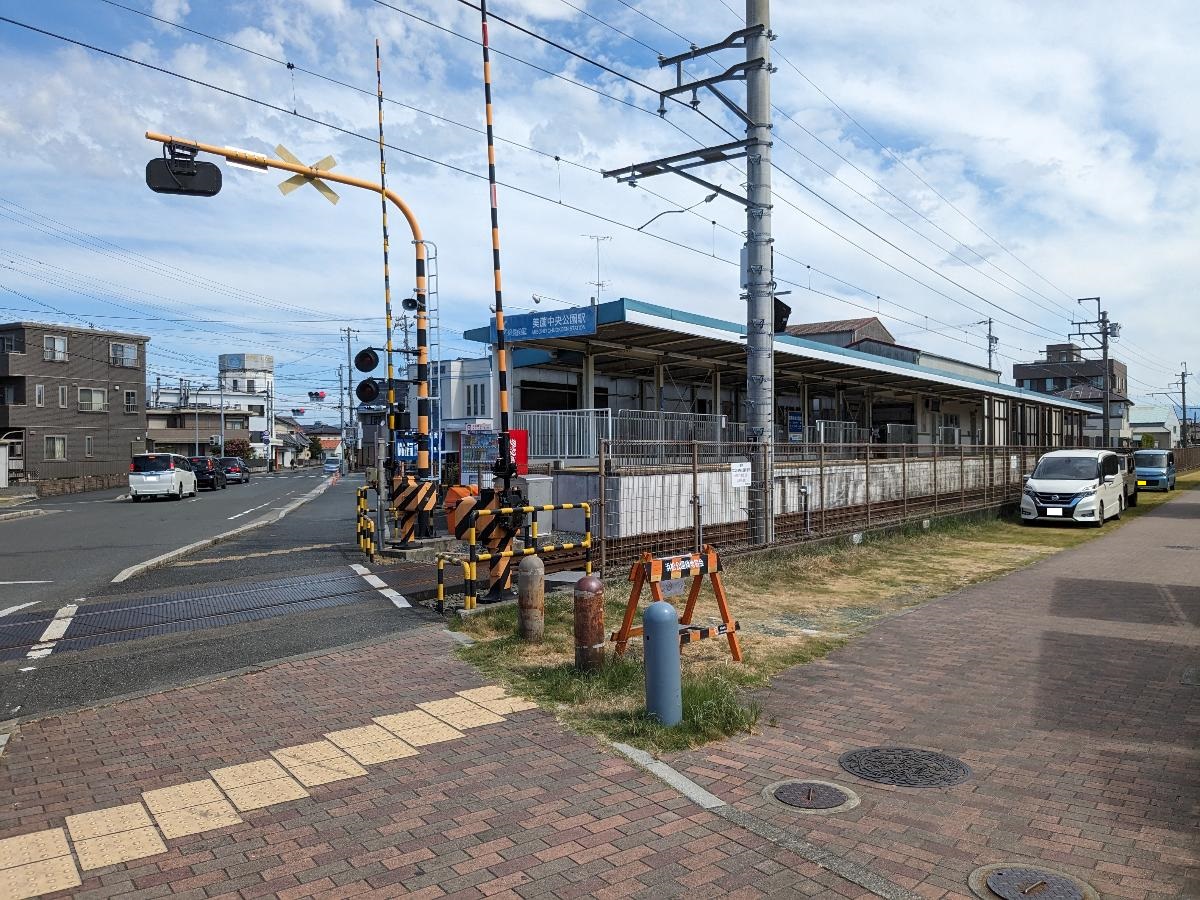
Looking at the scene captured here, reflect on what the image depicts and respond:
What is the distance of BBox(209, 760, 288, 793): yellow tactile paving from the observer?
4904 millimetres

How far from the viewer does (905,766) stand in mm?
5188

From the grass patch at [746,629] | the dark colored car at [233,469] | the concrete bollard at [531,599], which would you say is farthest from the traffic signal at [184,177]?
the dark colored car at [233,469]

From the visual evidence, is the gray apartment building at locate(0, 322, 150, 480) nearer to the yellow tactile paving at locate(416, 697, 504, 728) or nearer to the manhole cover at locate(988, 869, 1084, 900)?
the yellow tactile paving at locate(416, 697, 504, 728)

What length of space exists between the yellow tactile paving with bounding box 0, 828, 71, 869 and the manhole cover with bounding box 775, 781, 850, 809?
Answer: 11.9 ft

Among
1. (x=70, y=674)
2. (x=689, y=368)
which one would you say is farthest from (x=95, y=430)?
(x=70, y=674)

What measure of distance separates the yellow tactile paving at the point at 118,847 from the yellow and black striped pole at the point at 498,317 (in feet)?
21.0

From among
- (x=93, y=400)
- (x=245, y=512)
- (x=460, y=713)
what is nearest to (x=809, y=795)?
(x=460, y=713)

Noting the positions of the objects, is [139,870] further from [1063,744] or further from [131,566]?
[131,566]

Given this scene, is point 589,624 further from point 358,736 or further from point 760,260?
point 760,260

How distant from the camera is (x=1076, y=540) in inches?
743

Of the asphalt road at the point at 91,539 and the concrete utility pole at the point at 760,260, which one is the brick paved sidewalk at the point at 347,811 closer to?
the asphalt road at the point at 91,539

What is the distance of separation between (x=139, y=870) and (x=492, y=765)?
6.36 feet

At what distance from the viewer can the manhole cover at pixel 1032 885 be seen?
370cm

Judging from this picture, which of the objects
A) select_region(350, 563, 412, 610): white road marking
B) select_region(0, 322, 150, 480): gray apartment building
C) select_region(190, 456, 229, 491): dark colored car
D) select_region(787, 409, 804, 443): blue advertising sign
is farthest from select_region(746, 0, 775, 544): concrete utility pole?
select_region(0, 322, 150, 480): gray apartment building
